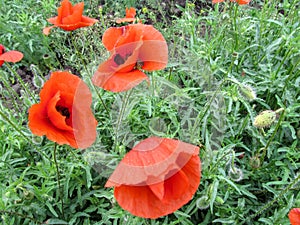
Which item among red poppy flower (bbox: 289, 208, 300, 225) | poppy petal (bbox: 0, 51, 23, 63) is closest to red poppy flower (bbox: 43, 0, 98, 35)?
poppy petal (bbox: 0, 51, 23, 63)

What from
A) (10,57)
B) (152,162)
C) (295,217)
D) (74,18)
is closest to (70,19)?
(74,18)

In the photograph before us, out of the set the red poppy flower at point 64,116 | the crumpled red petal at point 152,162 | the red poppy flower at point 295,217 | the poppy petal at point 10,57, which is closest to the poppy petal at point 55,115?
the red poppy flower at point 64,116

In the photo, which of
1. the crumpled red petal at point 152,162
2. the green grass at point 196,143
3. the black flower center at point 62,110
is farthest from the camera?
the green grass at point 196,143

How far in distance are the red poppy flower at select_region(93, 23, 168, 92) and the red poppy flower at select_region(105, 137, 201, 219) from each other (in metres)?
0.22

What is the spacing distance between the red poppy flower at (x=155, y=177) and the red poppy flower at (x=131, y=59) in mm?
216

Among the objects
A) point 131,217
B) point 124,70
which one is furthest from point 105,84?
point 131,217

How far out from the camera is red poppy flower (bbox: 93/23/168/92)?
1.07 meters

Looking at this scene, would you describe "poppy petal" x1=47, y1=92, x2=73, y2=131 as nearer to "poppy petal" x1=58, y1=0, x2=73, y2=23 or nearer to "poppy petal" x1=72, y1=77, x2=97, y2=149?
"poppy petal" x1=72, y1=77, x2=97, y2=149

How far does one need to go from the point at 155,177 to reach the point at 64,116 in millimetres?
407

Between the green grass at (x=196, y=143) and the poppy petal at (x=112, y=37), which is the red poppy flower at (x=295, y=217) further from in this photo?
the poppy petal at (x=112, y=37)

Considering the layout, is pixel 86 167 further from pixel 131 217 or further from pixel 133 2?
pixel 133 2

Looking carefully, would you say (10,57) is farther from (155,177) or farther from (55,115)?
(155,177)

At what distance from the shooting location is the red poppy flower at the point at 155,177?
889mm

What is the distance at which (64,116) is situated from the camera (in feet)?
3.68
